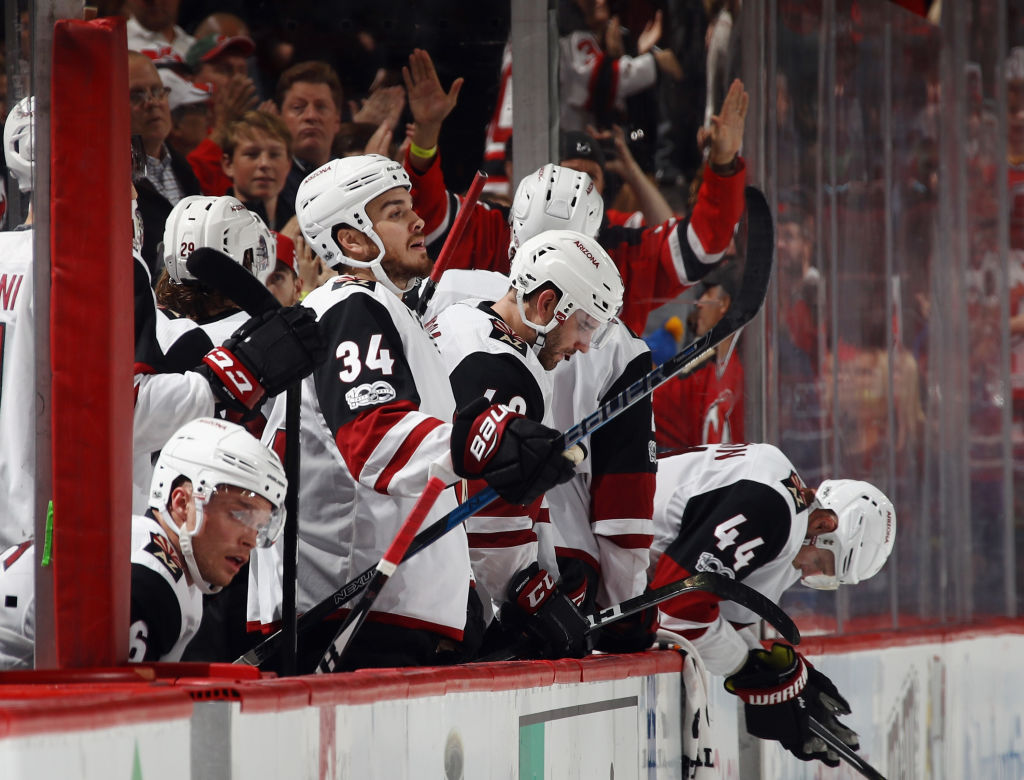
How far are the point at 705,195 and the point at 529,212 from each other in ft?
3.27

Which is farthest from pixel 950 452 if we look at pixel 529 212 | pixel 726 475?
pixel 529 212

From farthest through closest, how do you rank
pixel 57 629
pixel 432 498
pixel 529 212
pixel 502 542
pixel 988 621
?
pixel 988 621 → pixel 529 212 → pixel 502 542 → pixel 432 498 → pixel 57 629

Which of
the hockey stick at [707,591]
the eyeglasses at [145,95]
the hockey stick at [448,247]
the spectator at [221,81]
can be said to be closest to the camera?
the hockey stick at [707,591]

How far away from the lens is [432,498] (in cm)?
227

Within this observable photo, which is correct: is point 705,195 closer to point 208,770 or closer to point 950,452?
point 950,452

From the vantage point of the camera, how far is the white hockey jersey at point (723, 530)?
3.56 m

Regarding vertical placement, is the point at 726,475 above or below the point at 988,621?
above

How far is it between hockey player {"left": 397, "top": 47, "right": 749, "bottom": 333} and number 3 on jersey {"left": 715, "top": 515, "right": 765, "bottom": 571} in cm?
96

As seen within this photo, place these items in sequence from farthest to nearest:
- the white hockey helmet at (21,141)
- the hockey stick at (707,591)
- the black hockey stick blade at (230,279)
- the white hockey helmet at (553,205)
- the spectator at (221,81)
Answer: the spectator at (221,81) → the white hockey helmet at (553,205) → the hockey stick at (707,591) → the black hockey stick blade at (230,279) → the white hockey helmet at (21,141)

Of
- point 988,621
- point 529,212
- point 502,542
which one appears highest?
point 529,212

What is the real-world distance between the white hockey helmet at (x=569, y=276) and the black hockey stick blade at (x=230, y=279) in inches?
27.1

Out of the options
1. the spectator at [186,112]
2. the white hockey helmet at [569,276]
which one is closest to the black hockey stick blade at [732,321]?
the white hockey helmet at [569,276]

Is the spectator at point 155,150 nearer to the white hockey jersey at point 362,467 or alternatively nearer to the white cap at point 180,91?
the white cap at point 180,91

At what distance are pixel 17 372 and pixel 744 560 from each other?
1.97 m
